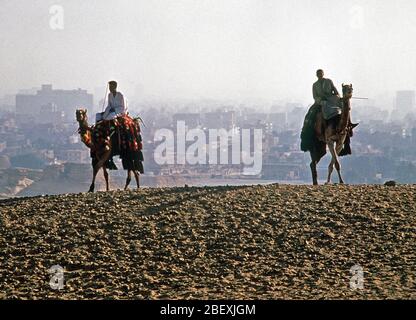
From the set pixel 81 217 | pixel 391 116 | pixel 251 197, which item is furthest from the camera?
pixel 391 116

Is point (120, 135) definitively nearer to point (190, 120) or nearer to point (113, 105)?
point (113, 105)

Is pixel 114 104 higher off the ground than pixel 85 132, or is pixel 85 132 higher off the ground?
pixel 114 104

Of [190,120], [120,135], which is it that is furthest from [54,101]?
[120,135]

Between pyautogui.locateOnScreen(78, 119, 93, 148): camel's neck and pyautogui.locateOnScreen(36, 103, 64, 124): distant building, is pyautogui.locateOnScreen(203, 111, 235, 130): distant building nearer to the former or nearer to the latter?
pyautogui.locateOnScreen(36, 103, 64, 124): distant building

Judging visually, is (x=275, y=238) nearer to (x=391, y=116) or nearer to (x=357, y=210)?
(x=357, y=210)

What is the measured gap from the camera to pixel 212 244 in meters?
15.3

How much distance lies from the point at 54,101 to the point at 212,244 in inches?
5648

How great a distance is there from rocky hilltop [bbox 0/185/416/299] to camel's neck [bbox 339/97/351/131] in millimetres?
2664

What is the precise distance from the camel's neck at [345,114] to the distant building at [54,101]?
11059 cm

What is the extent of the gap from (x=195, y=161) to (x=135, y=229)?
301 feet

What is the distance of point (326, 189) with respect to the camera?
62.5 feet

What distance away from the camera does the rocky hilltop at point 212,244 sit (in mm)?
13578

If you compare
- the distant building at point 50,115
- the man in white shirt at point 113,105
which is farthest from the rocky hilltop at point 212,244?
the distant building at point 50,115
